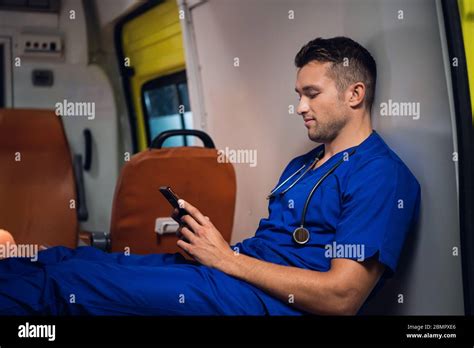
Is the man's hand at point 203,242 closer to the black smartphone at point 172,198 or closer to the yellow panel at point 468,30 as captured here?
the black smartphone at point 172,198

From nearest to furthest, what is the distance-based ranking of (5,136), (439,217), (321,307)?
(321,307), (439,217), (5,136)

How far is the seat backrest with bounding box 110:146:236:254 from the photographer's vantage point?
1903mm

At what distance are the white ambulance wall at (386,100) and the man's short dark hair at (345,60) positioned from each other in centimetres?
5

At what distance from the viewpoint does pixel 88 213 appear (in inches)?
124

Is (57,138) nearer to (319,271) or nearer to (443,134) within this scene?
(319,271)

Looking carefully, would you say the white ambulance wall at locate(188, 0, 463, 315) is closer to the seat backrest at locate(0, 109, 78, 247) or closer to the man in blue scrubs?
the man in blue scrubs

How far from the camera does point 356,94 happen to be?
1511 millimetres

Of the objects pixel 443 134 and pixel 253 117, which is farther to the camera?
pixel 253 117

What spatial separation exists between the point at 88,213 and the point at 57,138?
1054 millimetres

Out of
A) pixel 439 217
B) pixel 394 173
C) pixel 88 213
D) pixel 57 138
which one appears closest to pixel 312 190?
pixel 394 173

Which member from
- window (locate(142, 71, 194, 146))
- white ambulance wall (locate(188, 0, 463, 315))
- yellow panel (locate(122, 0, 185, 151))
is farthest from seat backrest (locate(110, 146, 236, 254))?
yellow panel (locate(122, 0, 185, 151))

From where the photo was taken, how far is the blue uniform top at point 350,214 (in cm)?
134

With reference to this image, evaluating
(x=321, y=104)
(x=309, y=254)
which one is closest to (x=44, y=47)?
(x=321, y=104)

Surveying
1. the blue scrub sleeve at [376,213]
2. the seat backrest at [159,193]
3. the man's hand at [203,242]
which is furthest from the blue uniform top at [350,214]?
the seat backrest at [159,193]
